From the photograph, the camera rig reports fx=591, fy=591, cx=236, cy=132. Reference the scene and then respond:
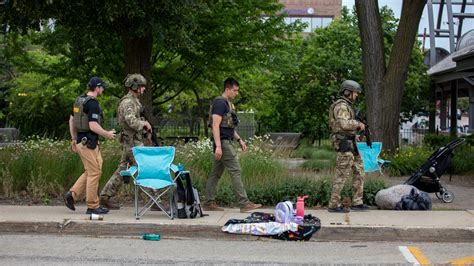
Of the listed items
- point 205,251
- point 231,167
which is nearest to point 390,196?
point 231,167

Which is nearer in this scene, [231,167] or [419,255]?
[419,255]

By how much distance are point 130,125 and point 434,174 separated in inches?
198

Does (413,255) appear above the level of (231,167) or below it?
below

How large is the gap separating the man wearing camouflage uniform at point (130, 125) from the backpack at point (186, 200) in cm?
85

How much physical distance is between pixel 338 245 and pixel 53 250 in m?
3.43

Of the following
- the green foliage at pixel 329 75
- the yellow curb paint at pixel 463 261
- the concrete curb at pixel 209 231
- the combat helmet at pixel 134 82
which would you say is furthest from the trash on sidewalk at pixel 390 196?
the green foliage at pixel 329 75

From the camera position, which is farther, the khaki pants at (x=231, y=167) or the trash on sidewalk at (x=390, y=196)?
the trash on sidewalk at (x=390, y=196)

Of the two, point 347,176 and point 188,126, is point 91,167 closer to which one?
point 347,176

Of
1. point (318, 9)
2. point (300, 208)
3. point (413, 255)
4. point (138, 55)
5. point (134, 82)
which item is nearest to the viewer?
point (413, 255)

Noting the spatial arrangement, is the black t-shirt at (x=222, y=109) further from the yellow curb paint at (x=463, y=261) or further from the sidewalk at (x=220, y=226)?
the yellow curb paint at (x=463, y=261)

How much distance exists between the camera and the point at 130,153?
8.52 metres

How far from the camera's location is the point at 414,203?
9055 millimetres

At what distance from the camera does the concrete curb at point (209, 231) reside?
7586 millimetres

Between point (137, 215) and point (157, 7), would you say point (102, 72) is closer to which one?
point (157, 7)
